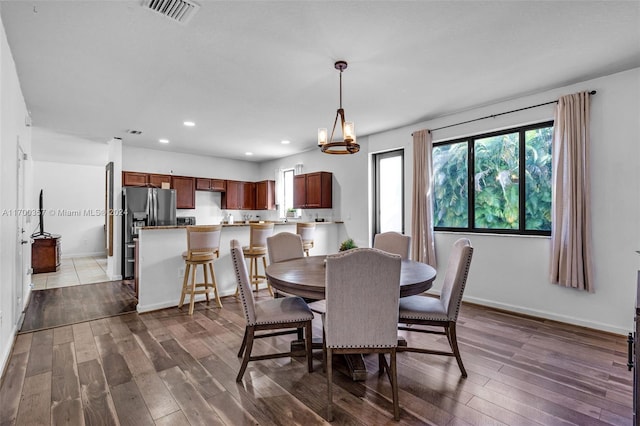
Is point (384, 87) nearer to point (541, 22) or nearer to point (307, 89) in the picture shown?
point (307, 89)

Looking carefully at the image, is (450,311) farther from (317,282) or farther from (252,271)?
(252,271)

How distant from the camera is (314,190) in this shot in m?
6.07

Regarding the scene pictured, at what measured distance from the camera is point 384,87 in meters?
3.37

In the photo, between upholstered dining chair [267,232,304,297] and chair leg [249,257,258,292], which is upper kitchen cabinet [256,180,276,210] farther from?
upholstered dining chair [267,232,304,297]

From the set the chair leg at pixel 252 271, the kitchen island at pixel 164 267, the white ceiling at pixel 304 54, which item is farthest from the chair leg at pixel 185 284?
the white ceiling at pixel 304 54

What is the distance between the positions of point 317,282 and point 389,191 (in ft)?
11.6

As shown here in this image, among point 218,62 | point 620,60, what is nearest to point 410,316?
point 218,62

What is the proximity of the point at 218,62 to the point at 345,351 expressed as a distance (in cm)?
265

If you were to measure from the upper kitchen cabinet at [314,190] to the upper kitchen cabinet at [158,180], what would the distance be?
2.78 meters

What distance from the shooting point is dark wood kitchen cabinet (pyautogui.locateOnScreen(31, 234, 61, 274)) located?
6.12m

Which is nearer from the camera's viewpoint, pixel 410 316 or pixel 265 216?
pixel 410 316

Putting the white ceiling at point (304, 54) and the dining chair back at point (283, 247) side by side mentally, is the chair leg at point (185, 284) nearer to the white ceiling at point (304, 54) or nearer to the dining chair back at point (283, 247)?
the dining chair back at point (283, 247)

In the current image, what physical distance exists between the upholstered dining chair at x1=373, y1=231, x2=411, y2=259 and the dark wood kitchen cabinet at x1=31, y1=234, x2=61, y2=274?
672cm

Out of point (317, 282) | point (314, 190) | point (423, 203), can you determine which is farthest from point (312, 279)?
point (314, 190)
